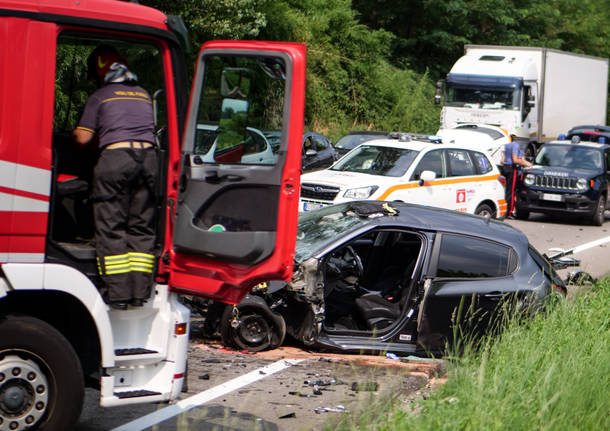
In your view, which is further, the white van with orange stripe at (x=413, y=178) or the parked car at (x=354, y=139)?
the parked car at (x=354, y=139)

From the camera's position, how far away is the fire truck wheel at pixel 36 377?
14.6 feet

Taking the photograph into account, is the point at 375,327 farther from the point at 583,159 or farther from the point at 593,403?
the point at 583,159

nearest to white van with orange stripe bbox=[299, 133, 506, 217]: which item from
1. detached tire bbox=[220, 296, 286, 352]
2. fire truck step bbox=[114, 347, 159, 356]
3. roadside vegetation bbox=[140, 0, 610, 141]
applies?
detached tire bbox=[220, 296, 286, 352]

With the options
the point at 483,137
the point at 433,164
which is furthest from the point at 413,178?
the point at 483,137

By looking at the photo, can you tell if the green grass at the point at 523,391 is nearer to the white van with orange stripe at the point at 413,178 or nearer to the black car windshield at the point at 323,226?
the black car windshield at the point at 323,226

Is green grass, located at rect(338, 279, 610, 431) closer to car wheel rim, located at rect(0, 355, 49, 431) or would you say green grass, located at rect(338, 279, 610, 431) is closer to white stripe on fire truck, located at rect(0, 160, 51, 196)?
car wheel rim, located at rect(0, 355, 49, 431)

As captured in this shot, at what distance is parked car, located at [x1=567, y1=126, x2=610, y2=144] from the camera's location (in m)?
28.5

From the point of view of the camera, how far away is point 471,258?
7.79m

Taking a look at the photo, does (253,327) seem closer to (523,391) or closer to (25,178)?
(523,391)

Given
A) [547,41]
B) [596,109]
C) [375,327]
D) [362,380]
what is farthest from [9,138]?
[547,41]

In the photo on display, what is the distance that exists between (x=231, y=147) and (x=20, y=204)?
1.18 m

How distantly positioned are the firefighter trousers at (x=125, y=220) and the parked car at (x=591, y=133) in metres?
23.5

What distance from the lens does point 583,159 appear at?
65.1ft

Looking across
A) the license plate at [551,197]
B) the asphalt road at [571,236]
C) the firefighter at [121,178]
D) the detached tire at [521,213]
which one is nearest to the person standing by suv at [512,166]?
the detached tire at [521,213]
